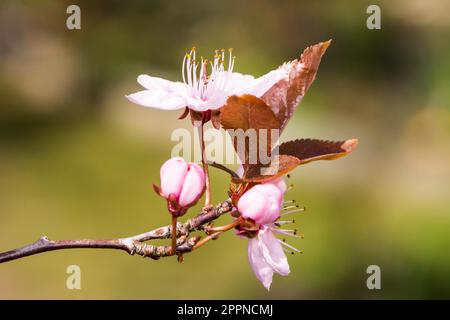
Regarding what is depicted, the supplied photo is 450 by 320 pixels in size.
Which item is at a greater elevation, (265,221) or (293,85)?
(293,85)

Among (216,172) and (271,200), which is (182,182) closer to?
(271,200)

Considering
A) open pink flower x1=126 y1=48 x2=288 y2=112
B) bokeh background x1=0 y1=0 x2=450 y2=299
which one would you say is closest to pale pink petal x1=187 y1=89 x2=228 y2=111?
open pink flower x1=126 y1=48 x2=288 y2=112

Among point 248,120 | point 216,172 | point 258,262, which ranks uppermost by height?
point 216,172

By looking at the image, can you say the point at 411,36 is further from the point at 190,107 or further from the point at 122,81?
the point at 190,107

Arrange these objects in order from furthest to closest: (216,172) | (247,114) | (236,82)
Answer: (216,172) < (236,82) < (247,114)

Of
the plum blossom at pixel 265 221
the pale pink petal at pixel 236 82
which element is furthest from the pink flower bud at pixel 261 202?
the pale pink petal at pixel 236 82

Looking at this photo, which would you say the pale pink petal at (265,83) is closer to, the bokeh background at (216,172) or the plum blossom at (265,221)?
the plum blossom at (265,221)

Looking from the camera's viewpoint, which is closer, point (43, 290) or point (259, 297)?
point (259, 297)

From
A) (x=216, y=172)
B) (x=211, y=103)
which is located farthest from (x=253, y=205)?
(x=216, y=172)

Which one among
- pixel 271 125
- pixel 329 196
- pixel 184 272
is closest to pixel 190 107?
pixel 271 125
